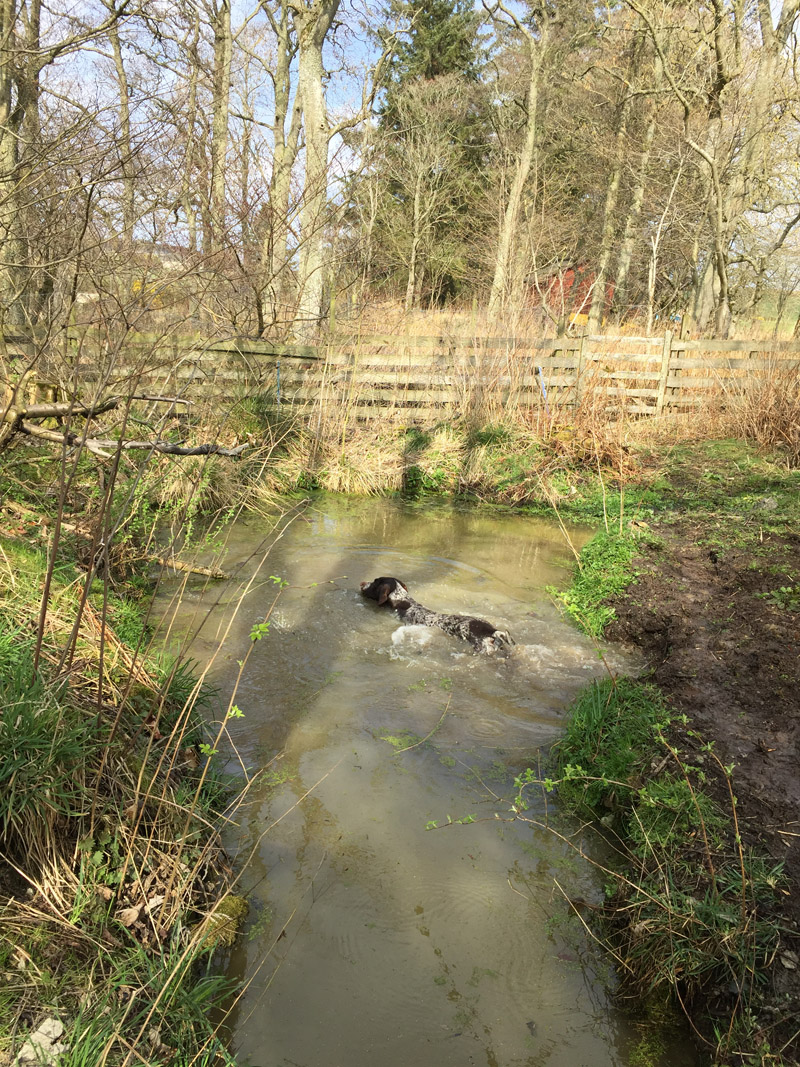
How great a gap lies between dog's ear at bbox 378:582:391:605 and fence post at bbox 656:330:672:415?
804 centimetres

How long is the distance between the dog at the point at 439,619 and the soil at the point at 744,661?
108 centimetres

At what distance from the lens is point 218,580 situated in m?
6.47

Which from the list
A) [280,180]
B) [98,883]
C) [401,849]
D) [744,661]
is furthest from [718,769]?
[280,180]

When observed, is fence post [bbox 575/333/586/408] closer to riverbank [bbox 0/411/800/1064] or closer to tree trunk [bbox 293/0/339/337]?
riverbank [bbox 0/411/800/1064]

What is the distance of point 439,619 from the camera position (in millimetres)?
5996

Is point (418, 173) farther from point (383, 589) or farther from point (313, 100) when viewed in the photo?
point (383, 589)

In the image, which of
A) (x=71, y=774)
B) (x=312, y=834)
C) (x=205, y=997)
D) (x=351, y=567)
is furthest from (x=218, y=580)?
(x=205, y=997)

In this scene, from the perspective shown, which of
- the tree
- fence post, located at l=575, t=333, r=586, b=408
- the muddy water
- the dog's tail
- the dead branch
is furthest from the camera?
the tree

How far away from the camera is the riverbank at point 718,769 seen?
104 inches

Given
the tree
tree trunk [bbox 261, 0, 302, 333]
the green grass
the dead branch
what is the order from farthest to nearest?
the tree → tree trunk [bbox 261, 0, 302, 333] → the green grass → the dead branch

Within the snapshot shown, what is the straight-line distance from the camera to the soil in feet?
10.2

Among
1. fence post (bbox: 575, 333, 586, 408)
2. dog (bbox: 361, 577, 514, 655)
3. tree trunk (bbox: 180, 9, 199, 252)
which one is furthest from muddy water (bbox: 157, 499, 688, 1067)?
fence post (bbox: 575, 333, 586, 408)

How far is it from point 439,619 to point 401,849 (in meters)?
2.69

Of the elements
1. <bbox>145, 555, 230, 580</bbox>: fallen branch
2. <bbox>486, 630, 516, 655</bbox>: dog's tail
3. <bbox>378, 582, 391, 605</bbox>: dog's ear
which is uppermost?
<bbox>145, 555, 230, 580</bbox>: fallen branch
